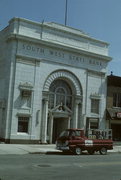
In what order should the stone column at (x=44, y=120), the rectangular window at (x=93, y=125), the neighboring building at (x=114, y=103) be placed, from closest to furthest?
1. the stone column at (x=44, y=120)
2. the rectangular window at (x=93, y=125)
3. the neighboring building at (x=114, y=103)

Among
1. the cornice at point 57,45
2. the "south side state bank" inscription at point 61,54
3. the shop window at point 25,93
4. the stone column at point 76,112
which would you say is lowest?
the stone column at point 76,112

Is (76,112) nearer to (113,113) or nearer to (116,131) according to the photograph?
(113,113)

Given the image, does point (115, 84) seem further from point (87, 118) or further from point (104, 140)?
point (104, 140)

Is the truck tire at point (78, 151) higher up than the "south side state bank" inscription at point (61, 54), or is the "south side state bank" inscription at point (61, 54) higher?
the "south side state bank" inscription at point (61, 54)

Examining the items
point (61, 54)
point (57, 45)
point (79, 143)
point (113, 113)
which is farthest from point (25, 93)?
point (113, 113)

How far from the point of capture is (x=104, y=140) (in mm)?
25531

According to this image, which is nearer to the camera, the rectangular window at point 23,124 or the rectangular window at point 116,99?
the rectangular window at point 23,124

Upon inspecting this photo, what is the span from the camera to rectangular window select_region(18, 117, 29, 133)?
30170 millimetres

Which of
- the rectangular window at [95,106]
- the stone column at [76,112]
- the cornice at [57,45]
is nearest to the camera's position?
the cornice at [57,45]

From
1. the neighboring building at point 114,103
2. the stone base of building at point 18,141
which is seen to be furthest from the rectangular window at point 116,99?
the stone base of building at point 18,141

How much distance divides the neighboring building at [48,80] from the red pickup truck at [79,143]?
6777 millimetres

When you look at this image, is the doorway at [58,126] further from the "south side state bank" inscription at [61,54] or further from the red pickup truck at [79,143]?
the red pickup truck at [79,143]

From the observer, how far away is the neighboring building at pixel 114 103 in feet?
118

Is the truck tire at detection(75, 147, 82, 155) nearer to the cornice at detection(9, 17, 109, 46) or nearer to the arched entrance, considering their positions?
the arched entrance
